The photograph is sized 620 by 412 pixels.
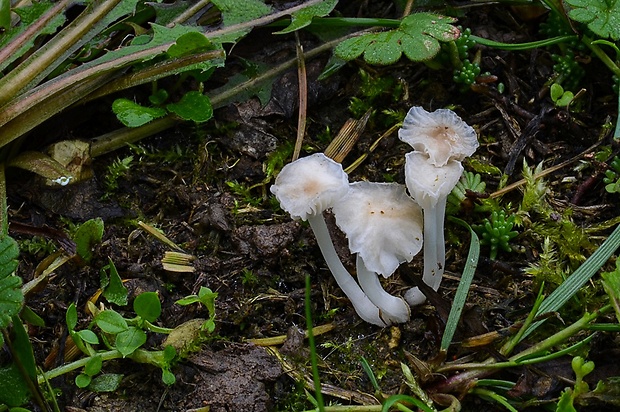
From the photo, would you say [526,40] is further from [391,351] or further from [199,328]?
[199,328]

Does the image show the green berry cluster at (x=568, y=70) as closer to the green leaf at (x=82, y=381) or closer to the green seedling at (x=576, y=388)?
the green seedling at (x=576, y=388)

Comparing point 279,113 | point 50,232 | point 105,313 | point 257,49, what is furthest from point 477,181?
point 50,232

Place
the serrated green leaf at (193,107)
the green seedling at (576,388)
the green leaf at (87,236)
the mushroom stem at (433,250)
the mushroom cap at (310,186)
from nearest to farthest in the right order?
the green seedling at (576,388) → the mushroom cap at (310,186) → the mushroom stem at (433,250) → the green leaf at (87,236) → the serrated green leaf at (193,107)

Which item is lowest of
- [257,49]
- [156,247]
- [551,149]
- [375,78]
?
[551,149]

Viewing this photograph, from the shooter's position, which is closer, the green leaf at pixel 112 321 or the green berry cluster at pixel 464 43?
the green leaf at pixel 112 321

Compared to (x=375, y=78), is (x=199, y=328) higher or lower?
lower

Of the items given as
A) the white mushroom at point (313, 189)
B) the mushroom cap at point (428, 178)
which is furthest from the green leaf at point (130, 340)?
the mushroom cap at point (428, 178)

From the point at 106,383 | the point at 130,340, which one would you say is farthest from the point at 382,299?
the point at 106,383
